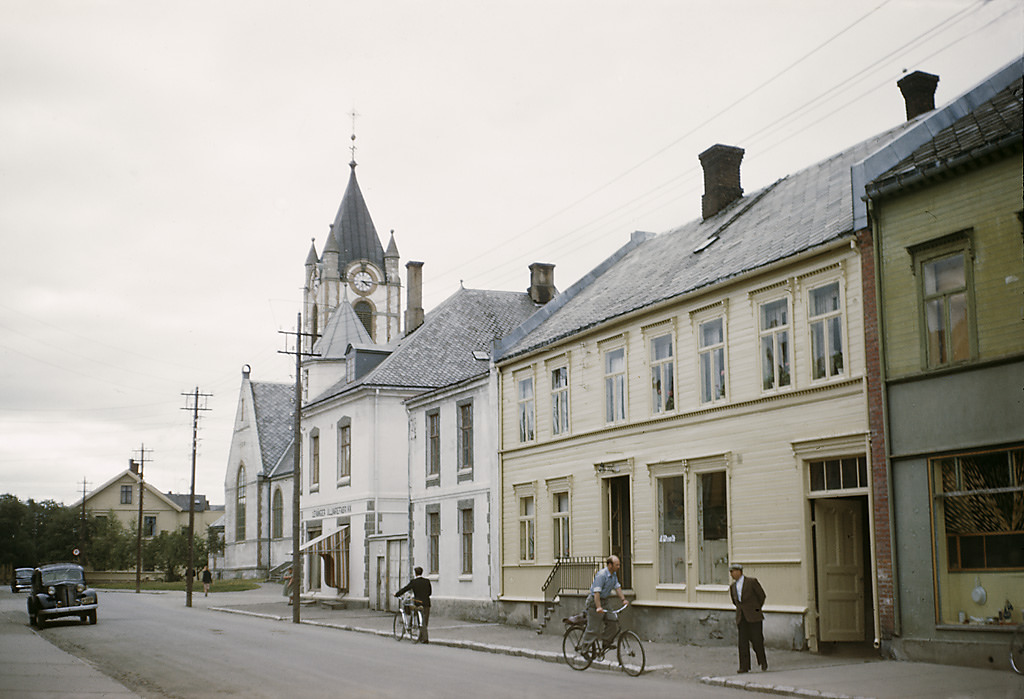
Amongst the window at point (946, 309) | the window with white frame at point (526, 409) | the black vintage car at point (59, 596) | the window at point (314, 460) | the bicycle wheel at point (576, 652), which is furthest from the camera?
the window at point (314, 460)

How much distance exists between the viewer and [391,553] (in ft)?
124

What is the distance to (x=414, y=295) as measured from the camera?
52344mm

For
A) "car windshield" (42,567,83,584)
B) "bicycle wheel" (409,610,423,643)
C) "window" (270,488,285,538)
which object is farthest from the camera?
"window" (270,488,285,538)

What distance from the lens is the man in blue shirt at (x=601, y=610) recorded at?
1861 centimetres

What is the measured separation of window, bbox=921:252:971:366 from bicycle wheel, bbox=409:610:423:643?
1336 centimetres

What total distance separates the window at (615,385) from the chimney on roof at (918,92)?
8.38 metres

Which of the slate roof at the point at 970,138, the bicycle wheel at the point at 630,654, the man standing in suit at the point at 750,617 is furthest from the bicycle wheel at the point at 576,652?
the slate roof at the point at 970,138

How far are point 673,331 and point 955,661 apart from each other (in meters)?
9.73

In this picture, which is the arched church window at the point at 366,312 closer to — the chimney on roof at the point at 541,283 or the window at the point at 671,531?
the chimney on roof at the point at 541,283

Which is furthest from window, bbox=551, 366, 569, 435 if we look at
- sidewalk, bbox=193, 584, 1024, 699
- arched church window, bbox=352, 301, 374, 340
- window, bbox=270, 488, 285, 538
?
arched church window, bbox=352, 301, 374, 340

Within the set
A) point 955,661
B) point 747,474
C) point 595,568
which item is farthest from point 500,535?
point 955,661

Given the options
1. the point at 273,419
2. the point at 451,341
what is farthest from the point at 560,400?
the point at 273,419

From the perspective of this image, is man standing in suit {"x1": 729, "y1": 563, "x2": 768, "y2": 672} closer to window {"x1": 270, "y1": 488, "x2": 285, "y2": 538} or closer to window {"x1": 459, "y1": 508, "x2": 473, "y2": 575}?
window {"x1": 459, "y1": 508, "x2": 473, "y2": 575}

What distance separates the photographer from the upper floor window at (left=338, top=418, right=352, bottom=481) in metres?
42.5
